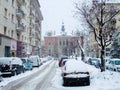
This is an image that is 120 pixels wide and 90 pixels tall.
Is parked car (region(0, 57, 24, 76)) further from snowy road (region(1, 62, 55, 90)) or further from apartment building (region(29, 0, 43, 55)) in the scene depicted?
apartment building (region(29, 0, 43, 55))

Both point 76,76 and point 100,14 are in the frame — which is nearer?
point 76,76

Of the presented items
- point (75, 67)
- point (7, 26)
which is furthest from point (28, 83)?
point (7, 26)

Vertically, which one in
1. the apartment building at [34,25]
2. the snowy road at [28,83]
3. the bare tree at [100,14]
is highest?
the apartment building at [34,25]

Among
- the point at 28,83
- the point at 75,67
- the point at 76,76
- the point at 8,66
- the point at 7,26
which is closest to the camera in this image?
the point at 76,76

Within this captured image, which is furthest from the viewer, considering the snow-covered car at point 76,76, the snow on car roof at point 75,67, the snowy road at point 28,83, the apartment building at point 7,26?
the apartment building at point 7,26

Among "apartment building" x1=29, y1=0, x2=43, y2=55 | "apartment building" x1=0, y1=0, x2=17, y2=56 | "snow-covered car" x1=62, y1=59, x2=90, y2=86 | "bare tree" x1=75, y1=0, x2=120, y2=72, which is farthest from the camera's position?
"apartment building" x1=29, y1=0, x2=43, y2=55

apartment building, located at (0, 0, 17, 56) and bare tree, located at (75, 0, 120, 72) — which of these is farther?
apartment building, located at (0, 0, 17, 56)

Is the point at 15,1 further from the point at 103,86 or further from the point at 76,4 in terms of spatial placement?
the point at 103,86

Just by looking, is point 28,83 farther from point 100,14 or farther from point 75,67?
point 100,14

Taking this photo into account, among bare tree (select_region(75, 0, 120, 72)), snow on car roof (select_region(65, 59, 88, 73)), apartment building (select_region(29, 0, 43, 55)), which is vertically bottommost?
snow on car roof (select_region(65, 59, 88, 73))

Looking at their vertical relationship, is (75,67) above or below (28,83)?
above

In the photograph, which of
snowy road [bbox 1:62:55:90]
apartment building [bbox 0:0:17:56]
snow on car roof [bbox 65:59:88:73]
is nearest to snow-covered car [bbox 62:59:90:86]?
snow on car roof [bbox 65:59:88:73]

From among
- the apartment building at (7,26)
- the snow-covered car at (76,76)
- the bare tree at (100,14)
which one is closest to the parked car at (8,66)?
the bare tree at (100,14)

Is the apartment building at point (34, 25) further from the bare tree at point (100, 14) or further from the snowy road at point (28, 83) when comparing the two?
the snowy road at point (28, 83)
